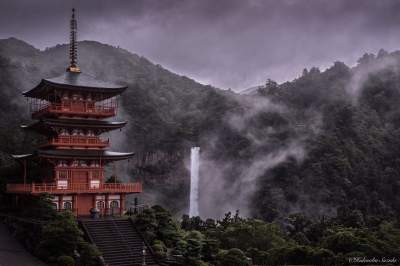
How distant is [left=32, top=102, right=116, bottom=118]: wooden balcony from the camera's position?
34.3 metres

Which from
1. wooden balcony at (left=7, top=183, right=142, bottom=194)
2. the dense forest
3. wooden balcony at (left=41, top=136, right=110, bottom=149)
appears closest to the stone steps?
wooden balcony at (left=7, top=183, right=142, bottom=194)

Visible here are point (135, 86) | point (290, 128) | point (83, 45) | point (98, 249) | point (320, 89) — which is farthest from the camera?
point (83, 45)

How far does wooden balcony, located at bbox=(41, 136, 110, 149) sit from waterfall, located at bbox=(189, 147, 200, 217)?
138 ft

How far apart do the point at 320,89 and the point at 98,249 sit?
8261cm

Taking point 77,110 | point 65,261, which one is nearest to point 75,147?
point 77,110

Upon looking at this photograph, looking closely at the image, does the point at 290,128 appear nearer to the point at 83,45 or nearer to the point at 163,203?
the point at 163,203

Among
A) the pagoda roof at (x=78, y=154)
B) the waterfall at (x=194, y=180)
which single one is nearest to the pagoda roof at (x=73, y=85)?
the pagoda roof at (x=78, y=154)

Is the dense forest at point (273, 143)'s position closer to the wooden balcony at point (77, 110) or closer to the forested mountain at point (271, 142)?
the forested mountain at point (271, 142)

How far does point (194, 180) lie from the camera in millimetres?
80938

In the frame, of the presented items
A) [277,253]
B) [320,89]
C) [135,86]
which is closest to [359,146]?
[320,89]

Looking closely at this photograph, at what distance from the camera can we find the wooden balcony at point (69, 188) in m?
32.6

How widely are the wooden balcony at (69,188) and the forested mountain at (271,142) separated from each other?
25.9 m

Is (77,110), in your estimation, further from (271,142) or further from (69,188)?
(271,142)

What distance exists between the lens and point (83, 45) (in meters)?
140
